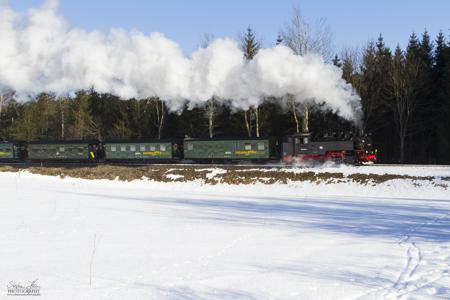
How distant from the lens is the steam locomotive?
105ft

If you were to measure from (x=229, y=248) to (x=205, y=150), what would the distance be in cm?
3038

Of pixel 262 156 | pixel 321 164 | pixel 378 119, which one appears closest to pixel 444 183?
pixel 321 164

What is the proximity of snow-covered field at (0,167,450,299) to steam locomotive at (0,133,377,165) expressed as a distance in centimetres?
1129

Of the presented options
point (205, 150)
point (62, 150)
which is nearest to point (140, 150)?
point (205, 150)

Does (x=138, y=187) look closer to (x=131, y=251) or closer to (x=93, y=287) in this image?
(x=131, y=251)

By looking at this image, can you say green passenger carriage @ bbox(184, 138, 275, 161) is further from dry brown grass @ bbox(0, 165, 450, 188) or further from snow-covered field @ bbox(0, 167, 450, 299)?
snow-covered field @ bbox(0, 167, 450, 299)

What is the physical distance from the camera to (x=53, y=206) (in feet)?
62.1

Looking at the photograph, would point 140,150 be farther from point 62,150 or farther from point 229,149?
point 62,150

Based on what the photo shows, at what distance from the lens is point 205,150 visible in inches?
1610

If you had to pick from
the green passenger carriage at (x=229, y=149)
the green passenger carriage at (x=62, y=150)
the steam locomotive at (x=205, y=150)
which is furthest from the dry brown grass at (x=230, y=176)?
the green passenger carriage at (x=62, y=150)

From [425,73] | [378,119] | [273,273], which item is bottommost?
[273,273]

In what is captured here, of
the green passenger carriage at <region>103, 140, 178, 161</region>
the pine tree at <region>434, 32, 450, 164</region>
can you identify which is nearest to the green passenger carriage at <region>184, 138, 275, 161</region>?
the green passenger carriage at <region>103, 140, 178, 161</region>

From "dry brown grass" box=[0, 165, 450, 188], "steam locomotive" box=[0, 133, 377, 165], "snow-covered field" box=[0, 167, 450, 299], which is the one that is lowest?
"snow-covered field" box=[0, 167, 450, 299]

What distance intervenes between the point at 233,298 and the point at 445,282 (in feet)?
12.3
